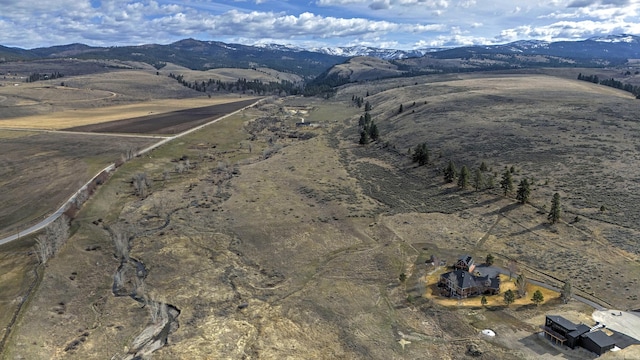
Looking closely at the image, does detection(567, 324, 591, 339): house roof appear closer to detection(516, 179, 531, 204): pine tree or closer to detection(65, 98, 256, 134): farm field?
detection(516, 179, 531, 204): pine tree

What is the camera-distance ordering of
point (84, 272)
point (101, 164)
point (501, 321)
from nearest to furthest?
point (501, 321) → point (84, 272) → point (101, 164)

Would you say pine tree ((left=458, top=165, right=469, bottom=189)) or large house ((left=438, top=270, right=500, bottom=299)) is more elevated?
pine tree ((left=458, top=165, right=469, bottom=189))

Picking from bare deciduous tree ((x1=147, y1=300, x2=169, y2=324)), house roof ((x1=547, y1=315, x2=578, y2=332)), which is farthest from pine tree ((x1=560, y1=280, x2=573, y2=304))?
bare deciduous tree ((x1=147, y1=300, x2=169, y2=324))

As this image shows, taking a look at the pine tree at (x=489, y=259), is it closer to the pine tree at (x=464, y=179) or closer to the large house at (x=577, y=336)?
the large house at (x=577, y=336)

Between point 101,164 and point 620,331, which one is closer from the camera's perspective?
point 620,331

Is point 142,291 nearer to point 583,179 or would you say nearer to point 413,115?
point 583,179

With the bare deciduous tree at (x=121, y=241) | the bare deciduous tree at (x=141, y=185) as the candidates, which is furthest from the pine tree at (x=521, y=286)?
the bare deciduous tree at (x=141, y=185)

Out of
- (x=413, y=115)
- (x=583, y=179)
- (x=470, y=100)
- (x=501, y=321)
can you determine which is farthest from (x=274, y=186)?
(x=470, y=100)
